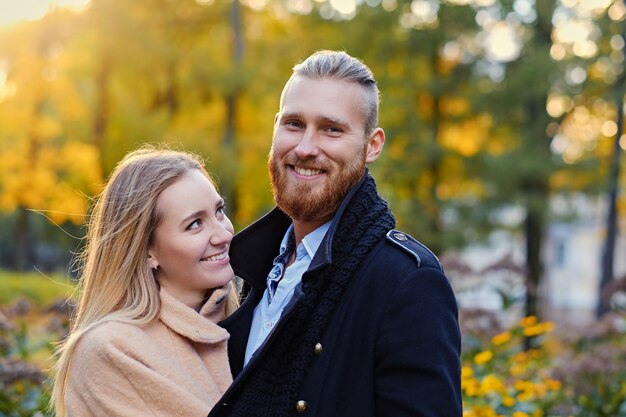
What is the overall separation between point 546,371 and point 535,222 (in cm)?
1005

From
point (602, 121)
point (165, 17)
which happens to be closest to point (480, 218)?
point (602, 121)

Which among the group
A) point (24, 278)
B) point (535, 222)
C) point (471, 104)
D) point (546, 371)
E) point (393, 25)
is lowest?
point (24, 278)

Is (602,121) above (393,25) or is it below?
below

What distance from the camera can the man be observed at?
2256mm

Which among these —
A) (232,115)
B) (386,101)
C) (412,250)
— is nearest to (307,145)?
(412,250)

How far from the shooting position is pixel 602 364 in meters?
5.99

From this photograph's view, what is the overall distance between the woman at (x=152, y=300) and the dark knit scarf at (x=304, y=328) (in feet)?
0.97

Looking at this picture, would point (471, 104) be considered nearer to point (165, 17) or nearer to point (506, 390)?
point (165, 17)

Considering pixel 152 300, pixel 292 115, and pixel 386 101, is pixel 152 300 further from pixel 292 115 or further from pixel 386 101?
pixel 386 101

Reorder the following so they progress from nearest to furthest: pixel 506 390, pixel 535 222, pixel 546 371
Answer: pixel 506 390 → pixel 546 371 → pixel 535 222

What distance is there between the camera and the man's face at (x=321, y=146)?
8.60ft

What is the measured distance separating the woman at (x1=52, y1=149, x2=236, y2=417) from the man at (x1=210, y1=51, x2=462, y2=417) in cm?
16

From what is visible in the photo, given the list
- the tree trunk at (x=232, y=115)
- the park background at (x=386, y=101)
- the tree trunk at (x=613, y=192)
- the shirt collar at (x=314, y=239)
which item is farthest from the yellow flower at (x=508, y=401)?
the tree trunk at (x=232, y=115)

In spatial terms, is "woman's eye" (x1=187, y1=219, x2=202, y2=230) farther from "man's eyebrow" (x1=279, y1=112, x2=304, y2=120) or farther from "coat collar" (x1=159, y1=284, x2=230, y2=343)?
"man's eyebrow" (x1=279, y1=112, x2=304, y2=120)
